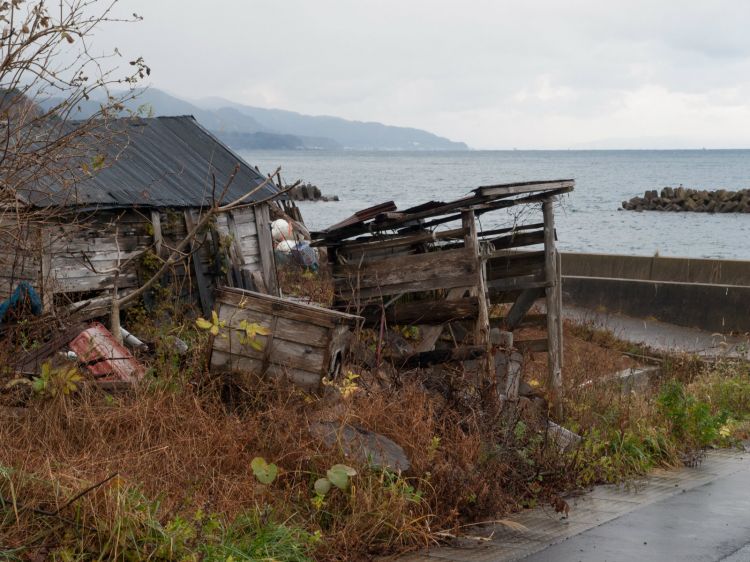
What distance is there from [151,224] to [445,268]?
5.43 metres

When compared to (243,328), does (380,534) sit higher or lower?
lower

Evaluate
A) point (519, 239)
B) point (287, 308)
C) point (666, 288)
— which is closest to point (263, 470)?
point (287, 308)

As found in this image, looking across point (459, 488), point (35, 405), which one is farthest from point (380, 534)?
point (35, 405)

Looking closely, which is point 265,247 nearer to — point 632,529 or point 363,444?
point 363,444

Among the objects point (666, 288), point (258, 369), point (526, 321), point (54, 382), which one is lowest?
point (666, 288)

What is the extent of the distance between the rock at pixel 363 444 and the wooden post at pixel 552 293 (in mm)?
5227

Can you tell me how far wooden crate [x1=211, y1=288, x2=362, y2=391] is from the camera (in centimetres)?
806

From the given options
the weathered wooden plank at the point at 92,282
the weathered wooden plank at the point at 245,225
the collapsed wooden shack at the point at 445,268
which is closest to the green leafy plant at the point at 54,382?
the collapsed wooden shack at the point at 445,268

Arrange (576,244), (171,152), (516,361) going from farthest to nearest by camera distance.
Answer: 1. (576,244)
2. (171,152)
3. (516,361)

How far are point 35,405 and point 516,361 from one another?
5.37m

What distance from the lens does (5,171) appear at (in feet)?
25.8

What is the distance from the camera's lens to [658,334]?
59.1ft

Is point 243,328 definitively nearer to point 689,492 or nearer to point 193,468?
point 193,468

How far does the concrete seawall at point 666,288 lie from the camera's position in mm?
18000
